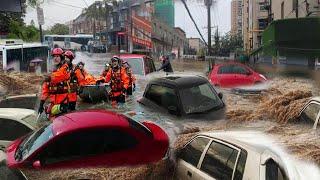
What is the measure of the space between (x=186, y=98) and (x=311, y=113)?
10.2 feet

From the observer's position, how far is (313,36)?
19.5 metres

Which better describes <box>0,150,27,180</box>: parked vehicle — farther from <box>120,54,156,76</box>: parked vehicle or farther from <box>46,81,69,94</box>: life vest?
<box>120,54,156,76</box>: parked vehicle

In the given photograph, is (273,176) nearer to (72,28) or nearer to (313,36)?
(313,36)

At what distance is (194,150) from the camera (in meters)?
6.55

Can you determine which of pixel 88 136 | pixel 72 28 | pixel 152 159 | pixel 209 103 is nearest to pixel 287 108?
pixel 209 103

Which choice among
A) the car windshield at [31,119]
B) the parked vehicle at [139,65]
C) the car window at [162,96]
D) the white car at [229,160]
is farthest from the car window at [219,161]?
the parked vehicle at [139,65]

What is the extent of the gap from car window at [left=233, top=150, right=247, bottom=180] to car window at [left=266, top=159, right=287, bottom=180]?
1.01ft

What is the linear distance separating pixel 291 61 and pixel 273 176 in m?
17.4

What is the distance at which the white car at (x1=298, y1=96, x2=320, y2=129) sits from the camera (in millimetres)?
7959

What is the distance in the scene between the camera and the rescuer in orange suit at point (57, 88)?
10.4 meters

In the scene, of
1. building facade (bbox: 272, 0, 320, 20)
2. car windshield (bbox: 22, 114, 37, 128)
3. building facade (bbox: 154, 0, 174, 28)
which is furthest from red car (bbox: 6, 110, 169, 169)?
building facade (bbox: 154, 0, 174, 28)

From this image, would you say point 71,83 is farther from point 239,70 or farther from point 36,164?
point 239,70

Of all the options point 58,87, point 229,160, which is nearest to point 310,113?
point 229,160

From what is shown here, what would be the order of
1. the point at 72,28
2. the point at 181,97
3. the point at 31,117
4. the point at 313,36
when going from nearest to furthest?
the point at 31,117
the point at 181,97
the point at 313,36
the point at 72,28
